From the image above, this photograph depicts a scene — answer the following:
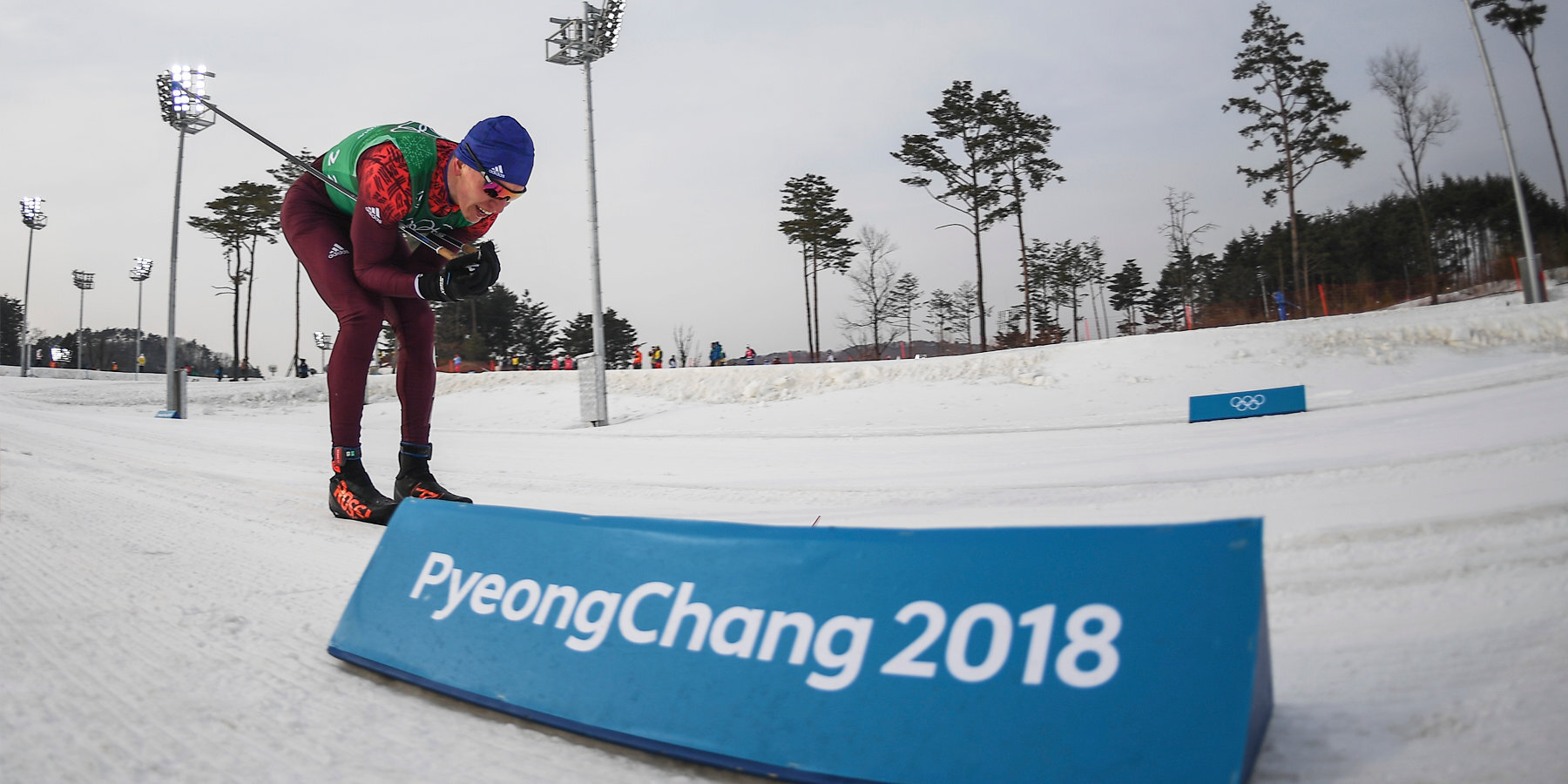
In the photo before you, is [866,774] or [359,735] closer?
[866,774]

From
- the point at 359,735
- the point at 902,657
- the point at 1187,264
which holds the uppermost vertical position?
the point at 1187,264

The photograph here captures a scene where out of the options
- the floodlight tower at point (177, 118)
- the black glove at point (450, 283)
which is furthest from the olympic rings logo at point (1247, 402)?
the floodlight tower at point (177, 118)

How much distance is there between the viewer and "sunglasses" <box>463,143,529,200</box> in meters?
2.48

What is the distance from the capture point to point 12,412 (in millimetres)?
11109

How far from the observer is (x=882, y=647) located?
0.96 meters

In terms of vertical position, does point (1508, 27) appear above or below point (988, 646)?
above

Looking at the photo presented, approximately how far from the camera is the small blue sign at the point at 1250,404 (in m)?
7.71

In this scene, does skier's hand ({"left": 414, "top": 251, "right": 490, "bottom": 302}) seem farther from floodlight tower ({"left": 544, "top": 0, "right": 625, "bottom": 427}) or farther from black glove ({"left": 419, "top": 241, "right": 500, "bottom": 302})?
floodlight tower ({"left": 544, "top": 0, "right": 625, "bottom": 427})

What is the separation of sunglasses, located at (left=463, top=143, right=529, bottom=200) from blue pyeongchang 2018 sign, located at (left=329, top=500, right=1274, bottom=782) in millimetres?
1610

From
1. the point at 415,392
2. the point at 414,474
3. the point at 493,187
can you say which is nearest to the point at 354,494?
the point at 414,474

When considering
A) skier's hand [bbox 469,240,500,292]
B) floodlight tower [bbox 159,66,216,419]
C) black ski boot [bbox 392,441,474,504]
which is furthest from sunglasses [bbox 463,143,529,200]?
floodlight tower [bbox 159,66,216,419]

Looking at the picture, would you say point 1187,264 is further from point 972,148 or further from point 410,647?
point 410,647

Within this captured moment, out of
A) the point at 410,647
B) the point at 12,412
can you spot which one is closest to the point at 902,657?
the point at 410,647

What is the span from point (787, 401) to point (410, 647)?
532 inches
